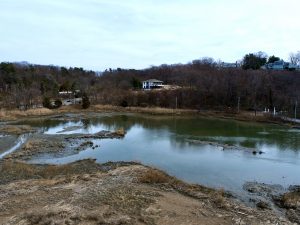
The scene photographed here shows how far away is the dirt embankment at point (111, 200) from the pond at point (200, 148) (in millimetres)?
2205

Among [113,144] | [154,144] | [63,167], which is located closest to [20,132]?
[113,144]

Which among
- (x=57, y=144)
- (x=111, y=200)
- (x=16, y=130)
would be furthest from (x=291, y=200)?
(x=16, y=130)

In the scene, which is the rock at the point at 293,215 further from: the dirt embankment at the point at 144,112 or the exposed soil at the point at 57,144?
the dirt embankment at the point at 144,112

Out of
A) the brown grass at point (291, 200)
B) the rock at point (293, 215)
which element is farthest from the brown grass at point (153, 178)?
the rock at point (293, 215)

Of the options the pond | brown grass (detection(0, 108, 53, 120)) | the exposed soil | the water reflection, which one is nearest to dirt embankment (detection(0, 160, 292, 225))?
the pond

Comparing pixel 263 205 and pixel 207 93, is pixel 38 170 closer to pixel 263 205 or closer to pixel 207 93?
pixel 263 205

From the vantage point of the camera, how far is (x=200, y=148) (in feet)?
75.5

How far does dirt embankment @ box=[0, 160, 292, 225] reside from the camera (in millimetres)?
10633

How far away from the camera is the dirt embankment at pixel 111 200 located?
10.6 metres

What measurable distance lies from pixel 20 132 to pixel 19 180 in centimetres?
1449

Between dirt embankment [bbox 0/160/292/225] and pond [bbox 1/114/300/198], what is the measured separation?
2.20 m

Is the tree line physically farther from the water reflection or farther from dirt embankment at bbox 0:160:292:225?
dirt embankment at bbox 0:160:292:225

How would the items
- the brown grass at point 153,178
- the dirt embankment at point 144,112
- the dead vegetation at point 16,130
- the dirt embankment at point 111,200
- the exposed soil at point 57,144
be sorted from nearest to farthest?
1. the dirt embankment at point 111,200
2. the brown grass at point 153,178
3. the exposed soil at point 57,144
4. the dead vegetation at point 16,130
5. the dirt embankment at point 144,112

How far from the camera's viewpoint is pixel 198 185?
1442cm
